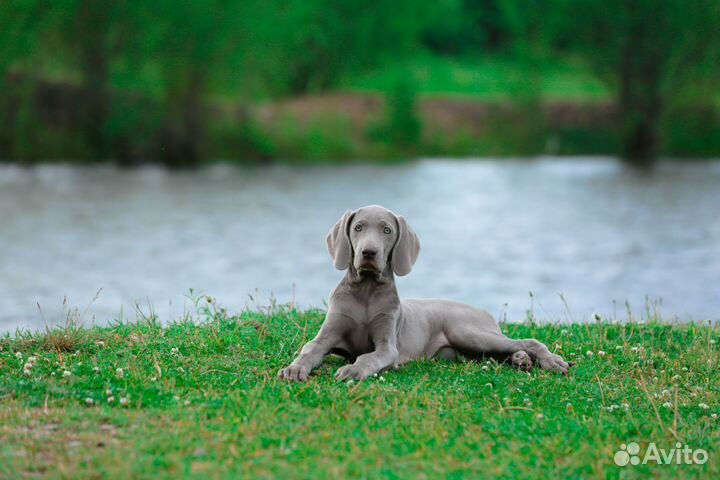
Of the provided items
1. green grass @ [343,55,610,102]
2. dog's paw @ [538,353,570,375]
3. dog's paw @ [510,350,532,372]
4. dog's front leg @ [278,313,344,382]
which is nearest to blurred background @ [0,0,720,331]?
green grass @ [343,55,610,102]

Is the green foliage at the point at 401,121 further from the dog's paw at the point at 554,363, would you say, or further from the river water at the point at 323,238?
the dog's paw at the point at 554,363

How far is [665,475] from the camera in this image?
627 centimetres

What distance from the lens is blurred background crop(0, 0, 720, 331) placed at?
22047 millimetres

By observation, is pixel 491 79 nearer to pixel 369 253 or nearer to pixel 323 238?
pixel 323 238

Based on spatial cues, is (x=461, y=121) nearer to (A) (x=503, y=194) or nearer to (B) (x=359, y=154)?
(B) (x=359, y=154)

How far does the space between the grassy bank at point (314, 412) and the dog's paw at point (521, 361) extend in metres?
0.20

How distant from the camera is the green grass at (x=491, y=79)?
52031mm

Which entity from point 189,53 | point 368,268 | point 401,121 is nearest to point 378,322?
point 368,268

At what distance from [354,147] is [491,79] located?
11.8m

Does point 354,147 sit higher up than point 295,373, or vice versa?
point 354,147

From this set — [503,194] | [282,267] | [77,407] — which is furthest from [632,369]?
[503,194]

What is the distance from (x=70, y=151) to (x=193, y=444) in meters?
40.7

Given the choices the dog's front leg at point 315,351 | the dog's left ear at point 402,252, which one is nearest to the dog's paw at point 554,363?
the dog's left ear at point 402,252

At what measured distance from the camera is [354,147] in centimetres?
5028
